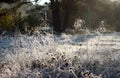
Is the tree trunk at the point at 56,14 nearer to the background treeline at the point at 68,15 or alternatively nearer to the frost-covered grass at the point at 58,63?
the background treeline at the point at 68,15

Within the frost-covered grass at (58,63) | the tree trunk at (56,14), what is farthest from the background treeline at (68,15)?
the frost-covered grass at (58,63)

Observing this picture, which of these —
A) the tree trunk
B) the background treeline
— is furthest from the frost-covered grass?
the tree trunk

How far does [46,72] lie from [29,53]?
52.5 inches

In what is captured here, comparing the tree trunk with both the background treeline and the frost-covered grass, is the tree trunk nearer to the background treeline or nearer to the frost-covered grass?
the background treeline

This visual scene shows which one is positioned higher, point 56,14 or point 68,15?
point 56,14

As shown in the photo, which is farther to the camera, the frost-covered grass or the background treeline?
the background treeline

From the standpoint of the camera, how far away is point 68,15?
28531 mm

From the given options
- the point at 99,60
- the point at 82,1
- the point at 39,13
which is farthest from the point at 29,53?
the point at 82,1

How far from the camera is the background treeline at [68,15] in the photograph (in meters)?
23.3

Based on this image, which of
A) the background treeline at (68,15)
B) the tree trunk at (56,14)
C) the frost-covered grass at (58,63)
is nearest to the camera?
the frost-covered grass at (58,63)

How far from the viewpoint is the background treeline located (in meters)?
23.3

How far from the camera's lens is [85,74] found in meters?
6.51

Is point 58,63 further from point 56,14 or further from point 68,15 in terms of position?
point 68,15

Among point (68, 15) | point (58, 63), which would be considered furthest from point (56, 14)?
point (58, 63)
